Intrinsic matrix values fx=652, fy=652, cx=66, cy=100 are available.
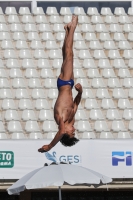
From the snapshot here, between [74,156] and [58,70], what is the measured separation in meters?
4.84

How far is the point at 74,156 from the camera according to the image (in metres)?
14.5

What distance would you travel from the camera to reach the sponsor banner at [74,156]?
46.8 ft

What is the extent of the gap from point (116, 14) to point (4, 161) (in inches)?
346

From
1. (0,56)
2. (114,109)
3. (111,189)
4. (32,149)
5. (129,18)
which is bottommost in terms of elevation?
(111,189)

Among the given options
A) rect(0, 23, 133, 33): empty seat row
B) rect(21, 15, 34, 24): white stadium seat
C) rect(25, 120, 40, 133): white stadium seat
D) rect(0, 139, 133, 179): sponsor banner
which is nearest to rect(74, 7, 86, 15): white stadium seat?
rect(0, 23, 133, 33): empty seat row

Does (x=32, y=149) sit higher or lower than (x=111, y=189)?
higher

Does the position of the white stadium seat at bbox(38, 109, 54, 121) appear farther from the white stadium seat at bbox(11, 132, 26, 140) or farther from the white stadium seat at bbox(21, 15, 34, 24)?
the white stadium seat at bbox(21, 15, 34, 24)

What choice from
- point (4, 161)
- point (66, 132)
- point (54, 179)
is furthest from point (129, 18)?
point (66, 132)

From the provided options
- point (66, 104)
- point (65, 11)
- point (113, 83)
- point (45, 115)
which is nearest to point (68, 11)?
point (65, 11)

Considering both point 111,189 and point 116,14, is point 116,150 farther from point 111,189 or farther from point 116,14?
point 116,14

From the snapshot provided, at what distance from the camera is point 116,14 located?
70.2ft

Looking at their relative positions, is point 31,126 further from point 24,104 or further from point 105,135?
point 105,135

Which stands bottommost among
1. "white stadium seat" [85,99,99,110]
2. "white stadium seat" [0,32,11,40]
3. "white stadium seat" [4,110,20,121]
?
"white stadium seat" [4,110,20,121]

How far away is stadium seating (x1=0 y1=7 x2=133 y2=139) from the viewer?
56.1 ft
